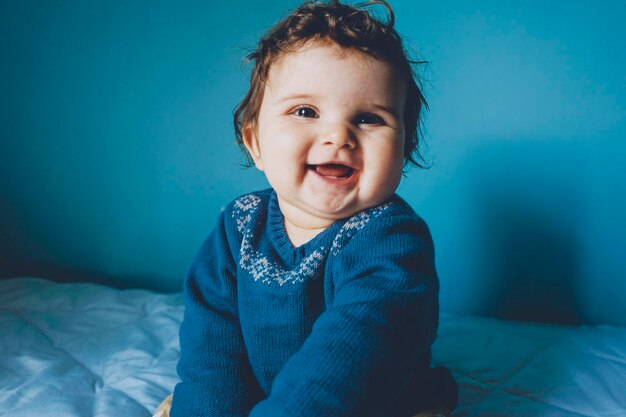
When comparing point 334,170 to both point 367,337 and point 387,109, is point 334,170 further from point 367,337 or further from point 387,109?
point 367,337

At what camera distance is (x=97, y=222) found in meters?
1.44

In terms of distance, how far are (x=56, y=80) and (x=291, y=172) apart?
96 cm

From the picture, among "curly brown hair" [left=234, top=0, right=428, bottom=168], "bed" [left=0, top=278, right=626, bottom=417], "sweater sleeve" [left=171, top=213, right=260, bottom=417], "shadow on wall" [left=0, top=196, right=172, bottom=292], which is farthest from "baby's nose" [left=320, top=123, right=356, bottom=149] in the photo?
"shadow on wall" [left=0, top=196, right=172, bottom=292]

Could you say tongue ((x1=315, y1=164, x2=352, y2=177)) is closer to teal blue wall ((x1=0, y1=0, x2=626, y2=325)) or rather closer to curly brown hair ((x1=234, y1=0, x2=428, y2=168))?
curly brown hair ((x1=234, y1=0, x2=428, y2=168))

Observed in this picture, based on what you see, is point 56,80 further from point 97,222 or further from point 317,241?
point 317,241

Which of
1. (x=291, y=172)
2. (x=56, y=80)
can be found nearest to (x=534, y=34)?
(x=291, y=172)

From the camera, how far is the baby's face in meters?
0.65

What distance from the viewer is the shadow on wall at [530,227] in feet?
3.67

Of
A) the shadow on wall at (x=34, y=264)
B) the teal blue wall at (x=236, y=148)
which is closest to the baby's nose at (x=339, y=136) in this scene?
the teal blue wall at (x=236, y=148)

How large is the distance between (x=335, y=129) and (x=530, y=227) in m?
0.71

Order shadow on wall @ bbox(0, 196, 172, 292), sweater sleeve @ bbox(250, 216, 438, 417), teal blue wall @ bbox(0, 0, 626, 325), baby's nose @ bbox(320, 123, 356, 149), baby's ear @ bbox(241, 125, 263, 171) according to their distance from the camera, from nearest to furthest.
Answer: sweater sleeve @ bbox(250, 216, 438, 417) < baby's nose @ bbox(320, 123, 356, 149) < baby's ear @ bbox(241, 125, 263, 171) < teal blue wall @ bbox(0, 0, 626, 325) < shadow on wall @ bbox(0, 196, 172, 292)

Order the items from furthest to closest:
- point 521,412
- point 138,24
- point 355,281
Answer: point 138,24 → point 521,412 → point 355,281

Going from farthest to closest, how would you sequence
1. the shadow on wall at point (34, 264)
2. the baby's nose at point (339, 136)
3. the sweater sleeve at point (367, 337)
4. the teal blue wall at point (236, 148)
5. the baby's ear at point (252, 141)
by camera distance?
the shadow on wall at point (34, 264) < the teal blue wall at point (236, 148) < the baby's ear at point (252, 141) < the baby's nose at point (339, 136) < the sweater sleeve at point (367, 337)

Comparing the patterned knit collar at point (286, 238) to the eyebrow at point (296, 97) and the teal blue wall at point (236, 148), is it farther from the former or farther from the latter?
the teal blue wall at point (236, 148)
